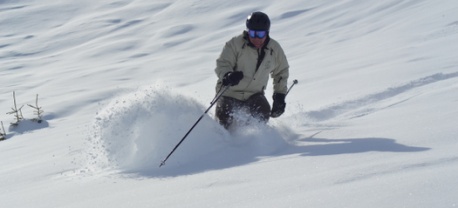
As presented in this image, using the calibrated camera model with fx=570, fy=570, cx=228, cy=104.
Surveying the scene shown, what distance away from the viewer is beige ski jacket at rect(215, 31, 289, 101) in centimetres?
575

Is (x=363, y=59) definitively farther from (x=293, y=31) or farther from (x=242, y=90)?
(x=293, y=31)

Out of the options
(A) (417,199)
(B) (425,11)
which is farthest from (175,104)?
(B) (425,11)

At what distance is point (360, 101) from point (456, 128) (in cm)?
276

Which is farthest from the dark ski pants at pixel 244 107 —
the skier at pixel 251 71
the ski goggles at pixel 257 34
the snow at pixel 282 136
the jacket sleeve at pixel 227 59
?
the ski goggles at pixel 257 34

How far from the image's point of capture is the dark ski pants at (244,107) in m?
5.87

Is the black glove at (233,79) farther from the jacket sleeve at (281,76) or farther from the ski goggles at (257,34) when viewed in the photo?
the jacket sleeve at (281,76)

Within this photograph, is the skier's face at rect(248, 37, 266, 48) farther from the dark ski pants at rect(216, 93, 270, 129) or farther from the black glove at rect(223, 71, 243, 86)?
the dark ski pants at rect(216, 93, 270, 129)

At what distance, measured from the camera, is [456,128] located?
13.1 ft

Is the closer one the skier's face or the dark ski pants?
the skier's face

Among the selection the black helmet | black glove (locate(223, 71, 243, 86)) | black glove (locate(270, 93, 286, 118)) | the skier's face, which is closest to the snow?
black glove (locate(270, 93, 286, 118))

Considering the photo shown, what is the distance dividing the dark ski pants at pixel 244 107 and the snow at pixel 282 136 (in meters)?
0.21

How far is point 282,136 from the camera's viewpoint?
17.7ft

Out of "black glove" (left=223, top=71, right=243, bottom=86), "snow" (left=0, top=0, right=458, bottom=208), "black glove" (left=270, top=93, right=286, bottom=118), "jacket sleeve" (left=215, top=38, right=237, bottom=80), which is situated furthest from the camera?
"black glove" (left=270, top=93, right=286, bottom=118)

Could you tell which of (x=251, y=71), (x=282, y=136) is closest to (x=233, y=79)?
(x=251, y=71)
